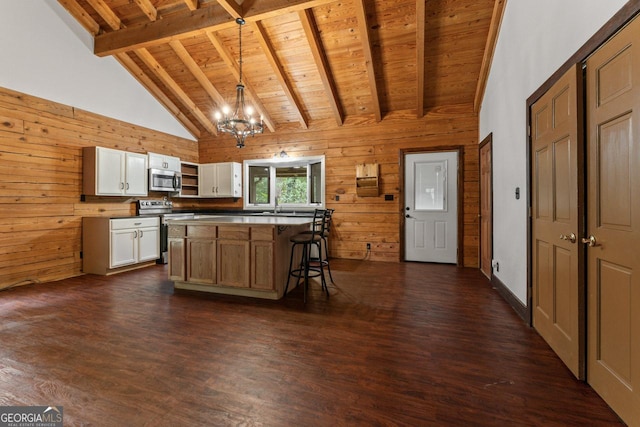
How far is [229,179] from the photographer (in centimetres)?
655

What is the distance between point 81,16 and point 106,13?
38 centimetres

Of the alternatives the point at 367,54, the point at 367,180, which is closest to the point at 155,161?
the point at 367,180

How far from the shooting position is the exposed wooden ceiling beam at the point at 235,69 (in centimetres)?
454

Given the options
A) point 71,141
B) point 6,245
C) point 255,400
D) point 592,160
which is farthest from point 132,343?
point 71,141

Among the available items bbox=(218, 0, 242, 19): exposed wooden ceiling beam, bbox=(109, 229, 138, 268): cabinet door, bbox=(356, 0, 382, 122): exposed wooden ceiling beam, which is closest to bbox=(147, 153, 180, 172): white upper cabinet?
bbox=(109, 229, 138, 268): cabinet door

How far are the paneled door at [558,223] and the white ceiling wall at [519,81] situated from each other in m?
0.25

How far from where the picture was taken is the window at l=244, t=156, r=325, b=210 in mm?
6279

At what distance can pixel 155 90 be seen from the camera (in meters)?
5.78

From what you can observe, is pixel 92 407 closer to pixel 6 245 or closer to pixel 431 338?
pixel 431 338

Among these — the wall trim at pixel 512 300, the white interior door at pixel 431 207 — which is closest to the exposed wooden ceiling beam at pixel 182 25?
the white interior door at pixel 431 207

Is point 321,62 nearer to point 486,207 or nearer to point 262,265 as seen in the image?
point 262,265

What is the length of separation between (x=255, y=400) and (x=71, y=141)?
4937 millimetres

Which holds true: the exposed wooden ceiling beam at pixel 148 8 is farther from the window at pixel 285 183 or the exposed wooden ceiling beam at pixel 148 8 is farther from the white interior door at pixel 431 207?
the white interior door at pixel 431 207

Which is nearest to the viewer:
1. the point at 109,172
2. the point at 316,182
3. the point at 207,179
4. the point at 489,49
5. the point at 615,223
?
the point at 615,223
